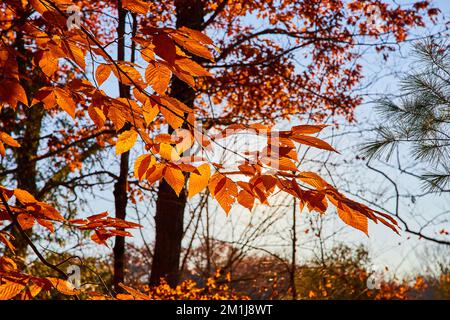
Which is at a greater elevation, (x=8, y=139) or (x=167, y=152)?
(x=8, y=139)

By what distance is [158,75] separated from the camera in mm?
1776

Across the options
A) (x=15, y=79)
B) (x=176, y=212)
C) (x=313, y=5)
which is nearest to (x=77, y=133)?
(x=176, y=212)

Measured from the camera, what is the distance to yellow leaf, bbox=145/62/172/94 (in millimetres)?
1758

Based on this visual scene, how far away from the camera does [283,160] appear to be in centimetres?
165

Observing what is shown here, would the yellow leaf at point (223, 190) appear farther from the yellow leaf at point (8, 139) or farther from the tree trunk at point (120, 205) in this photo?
the tree trunk at point (120, 205)

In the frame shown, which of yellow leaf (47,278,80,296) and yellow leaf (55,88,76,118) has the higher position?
yellow leaf (55,88,76,118)

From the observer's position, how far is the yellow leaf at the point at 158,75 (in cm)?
176

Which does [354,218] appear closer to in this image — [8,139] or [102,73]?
[102,73]

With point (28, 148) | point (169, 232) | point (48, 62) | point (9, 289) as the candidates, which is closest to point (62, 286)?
point (9, 289)

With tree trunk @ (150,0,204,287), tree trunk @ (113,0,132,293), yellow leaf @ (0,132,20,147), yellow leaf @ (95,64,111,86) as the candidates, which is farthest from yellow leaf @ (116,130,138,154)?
tree trunk @ (150,0,204,287)

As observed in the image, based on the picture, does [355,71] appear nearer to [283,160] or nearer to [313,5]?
[313,5]

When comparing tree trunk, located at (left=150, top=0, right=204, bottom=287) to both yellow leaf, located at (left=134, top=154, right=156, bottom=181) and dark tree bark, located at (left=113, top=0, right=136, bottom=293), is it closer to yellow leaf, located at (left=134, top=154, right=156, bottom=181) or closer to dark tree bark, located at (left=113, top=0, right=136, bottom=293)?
dark tree bark, located at (left=113, top=0, right=136, bottom=293)

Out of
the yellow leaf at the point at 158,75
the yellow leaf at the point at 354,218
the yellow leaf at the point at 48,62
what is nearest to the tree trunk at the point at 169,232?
the yellow leaf at the point at 48,62
